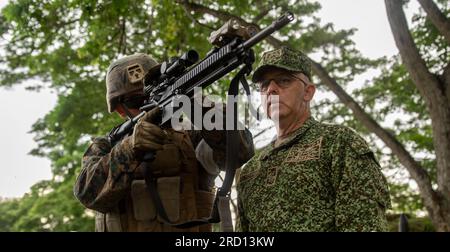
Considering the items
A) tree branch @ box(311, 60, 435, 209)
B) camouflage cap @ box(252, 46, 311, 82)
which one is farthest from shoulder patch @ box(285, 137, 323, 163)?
tree branch @ box(311, 60, 435, 209)

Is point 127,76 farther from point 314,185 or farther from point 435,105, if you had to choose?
point 435,105

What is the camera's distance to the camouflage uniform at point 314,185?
2.31 m

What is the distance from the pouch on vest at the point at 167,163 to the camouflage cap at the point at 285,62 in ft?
2.71

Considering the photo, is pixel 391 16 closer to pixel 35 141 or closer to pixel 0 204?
pixel 35 141

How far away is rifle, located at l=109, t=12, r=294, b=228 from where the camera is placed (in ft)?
7.89

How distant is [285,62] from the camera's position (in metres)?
2.75

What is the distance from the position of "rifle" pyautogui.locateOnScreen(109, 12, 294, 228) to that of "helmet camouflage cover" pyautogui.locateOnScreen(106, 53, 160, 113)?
360 millimetres

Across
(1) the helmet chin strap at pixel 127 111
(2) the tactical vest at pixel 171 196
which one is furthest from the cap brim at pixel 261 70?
(1) the helmet chin strap at pixel 127 111

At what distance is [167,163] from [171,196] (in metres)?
0.23

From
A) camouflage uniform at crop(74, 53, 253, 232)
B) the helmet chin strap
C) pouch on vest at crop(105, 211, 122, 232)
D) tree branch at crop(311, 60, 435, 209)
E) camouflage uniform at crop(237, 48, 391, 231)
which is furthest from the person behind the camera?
tree branch at crop(311, 60, 435, 209)

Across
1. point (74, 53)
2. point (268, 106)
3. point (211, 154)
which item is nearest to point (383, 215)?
point (268, 106)

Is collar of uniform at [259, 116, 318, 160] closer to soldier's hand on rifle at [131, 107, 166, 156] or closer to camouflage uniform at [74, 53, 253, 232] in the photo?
camouflage uniform at [74, 53, 253, 232]

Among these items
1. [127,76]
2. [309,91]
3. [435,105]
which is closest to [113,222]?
[127,76]

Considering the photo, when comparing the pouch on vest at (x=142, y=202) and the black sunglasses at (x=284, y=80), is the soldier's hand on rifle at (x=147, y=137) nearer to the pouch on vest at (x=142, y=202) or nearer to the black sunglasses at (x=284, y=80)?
the pouch on vest at (x=142, y=202)
